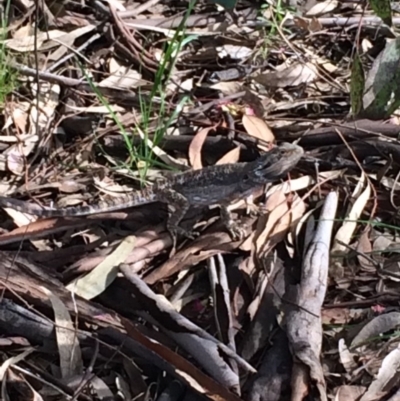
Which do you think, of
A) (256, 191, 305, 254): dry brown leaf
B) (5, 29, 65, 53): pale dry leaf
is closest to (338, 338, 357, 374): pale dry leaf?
(256, 191, 305, 254): dry brown leaf

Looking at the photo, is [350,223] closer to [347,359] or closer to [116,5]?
[347,359]

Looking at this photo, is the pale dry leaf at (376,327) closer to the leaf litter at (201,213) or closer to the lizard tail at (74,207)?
the leaf litter at (201,213)

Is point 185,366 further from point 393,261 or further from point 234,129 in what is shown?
point 234,129

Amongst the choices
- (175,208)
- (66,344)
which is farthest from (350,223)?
(66,344)

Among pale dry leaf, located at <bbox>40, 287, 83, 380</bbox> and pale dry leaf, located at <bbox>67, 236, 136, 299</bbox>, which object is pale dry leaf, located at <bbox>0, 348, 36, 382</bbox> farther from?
pale dry leaf, located at <bbox>67, 236, 136, 299</bbox>


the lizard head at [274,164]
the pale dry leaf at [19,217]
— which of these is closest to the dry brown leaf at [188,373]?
the pale dry leaf at [19,217]

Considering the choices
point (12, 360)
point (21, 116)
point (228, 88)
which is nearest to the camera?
point (12, 360)
